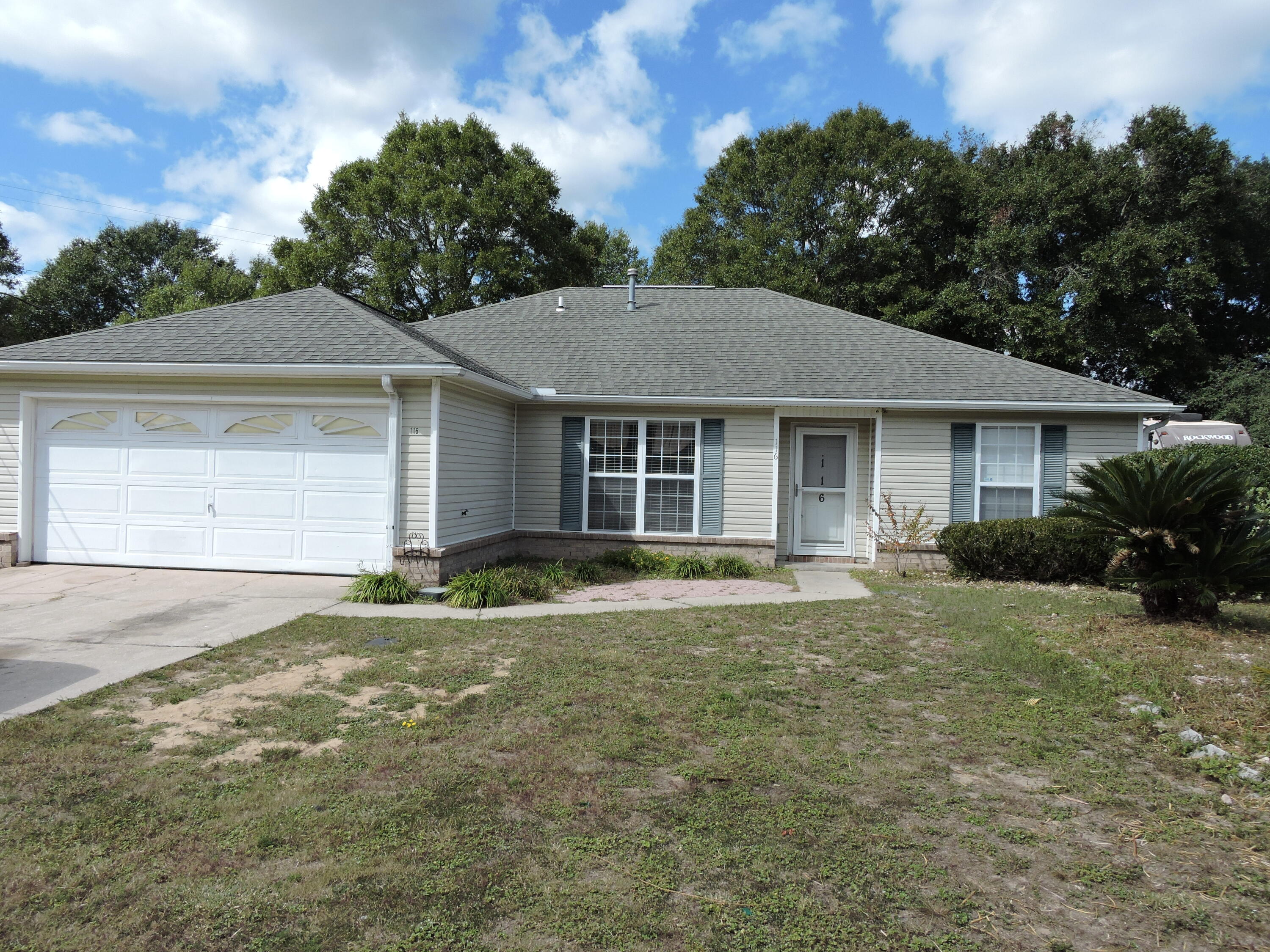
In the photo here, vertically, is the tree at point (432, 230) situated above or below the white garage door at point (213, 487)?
above

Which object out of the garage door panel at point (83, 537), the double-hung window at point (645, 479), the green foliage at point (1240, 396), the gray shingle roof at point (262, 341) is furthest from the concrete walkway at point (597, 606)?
the green foliage at point (1240, 396)

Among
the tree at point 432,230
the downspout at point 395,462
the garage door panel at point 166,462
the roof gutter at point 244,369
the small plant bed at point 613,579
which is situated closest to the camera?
the small plant bed at point 613,579

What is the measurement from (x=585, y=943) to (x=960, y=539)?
947 cm

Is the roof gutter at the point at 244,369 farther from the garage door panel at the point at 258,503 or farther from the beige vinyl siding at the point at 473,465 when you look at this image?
the garage door panel at the point at 258,503

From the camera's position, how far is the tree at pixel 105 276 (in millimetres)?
33000

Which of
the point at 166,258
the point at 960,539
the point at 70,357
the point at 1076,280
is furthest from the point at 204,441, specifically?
the point at 166,258

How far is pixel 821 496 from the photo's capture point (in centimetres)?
1255

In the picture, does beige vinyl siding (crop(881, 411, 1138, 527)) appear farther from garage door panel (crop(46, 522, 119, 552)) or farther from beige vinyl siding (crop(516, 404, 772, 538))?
garage door panel (crop(46, 522, 119, 552))

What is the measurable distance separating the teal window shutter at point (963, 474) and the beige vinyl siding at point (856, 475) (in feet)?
4.19

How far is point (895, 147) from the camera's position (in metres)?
23.8

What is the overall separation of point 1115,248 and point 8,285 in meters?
41.0

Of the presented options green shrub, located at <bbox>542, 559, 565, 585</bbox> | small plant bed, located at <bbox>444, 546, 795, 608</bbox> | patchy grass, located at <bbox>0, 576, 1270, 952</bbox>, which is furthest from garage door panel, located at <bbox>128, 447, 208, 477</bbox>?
green shrub, located at <bbox>542, 559, 565, 585</bbox>

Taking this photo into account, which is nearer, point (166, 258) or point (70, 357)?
point (70, 357)

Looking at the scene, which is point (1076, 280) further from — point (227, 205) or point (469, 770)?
point (227, 205)
